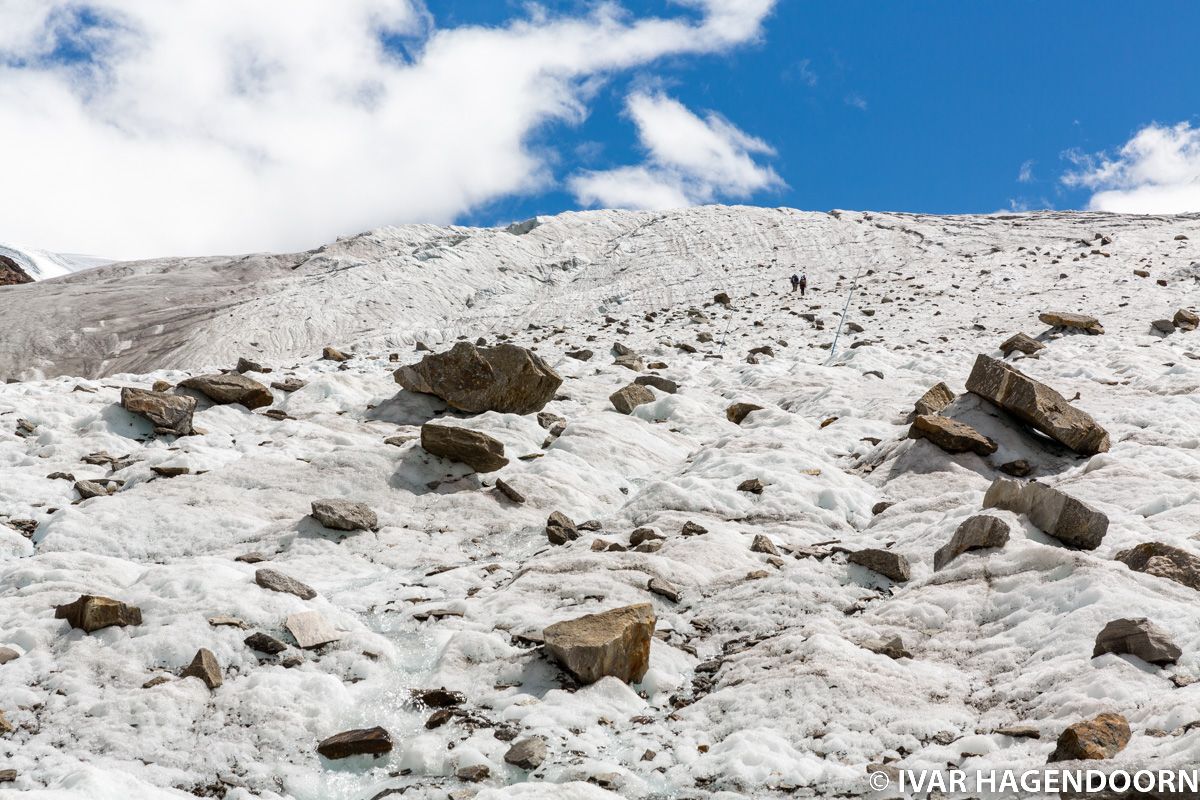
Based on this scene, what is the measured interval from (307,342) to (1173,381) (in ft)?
80.8

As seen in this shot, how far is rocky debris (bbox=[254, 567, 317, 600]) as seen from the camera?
8070 millimetres

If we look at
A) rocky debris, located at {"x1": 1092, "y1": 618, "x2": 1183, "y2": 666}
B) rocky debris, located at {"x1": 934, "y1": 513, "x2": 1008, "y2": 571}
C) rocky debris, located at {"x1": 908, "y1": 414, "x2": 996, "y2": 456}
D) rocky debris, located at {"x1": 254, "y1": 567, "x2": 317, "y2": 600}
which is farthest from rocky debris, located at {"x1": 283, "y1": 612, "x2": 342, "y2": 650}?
rocky debris, located at {"x1": 908, "y1": 414, "x2": 996, "y2": 456}

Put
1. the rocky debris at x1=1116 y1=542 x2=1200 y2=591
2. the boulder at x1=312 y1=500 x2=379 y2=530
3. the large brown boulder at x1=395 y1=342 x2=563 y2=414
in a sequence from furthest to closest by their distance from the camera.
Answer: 1. the large brown boulder at x1=395 y1=342 x2=563 y2=414
2. the boulder at x1=312 y1=500 x2=379 y2=530
3. the rocky debris at x1=1116 y1=542 x2=1200 y2=591

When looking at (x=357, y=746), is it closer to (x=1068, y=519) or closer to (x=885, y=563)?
(x=885, y=563)

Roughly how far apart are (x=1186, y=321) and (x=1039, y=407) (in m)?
10.9

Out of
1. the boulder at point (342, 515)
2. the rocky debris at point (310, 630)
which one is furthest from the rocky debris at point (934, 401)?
the rocky debris at point (310, 630)

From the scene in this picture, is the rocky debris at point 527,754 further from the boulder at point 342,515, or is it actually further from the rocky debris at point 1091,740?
the boulder at point 342,515

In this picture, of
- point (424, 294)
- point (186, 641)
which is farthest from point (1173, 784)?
point (424, 294)

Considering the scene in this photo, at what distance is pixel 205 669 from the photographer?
262 inches

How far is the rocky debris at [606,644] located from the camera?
6934mm

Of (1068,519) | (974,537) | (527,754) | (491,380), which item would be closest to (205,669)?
(527,754)

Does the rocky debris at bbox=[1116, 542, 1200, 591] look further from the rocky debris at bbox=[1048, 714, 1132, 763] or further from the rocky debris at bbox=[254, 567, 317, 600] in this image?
the rocky debris at bbox=[254, 567, 317, 600]

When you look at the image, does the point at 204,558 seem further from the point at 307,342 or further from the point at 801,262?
the point at 801,262

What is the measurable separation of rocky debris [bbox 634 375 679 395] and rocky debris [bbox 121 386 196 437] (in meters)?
8.19
